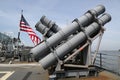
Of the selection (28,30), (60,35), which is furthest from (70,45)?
(28,30)

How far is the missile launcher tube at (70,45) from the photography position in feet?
40.1

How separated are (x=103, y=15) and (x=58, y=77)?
434cm

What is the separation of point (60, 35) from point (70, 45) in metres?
0.70

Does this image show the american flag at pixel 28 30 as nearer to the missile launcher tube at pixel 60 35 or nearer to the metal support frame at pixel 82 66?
the missile launcher tube at pixel 60 35

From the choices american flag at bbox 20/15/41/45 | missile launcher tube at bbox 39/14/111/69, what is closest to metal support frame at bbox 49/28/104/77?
missile launcher tube at bbox 39/14/111/69

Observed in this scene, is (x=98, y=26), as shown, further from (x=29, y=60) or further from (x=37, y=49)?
(x=29, y=60)

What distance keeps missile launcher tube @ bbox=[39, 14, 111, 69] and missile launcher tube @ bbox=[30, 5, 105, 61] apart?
1.04 feet

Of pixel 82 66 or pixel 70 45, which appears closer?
pixel 70 45

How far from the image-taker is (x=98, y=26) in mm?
13297

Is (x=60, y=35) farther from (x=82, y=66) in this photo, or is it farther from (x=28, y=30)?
(x=28, y=30)

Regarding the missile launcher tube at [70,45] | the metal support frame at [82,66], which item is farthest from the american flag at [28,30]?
the metal support frame at [82,66]

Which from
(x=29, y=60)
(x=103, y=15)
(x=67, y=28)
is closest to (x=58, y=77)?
(x=67, y=28)

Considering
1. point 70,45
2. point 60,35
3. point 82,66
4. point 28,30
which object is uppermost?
point 28,30

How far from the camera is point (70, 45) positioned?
12516mm
